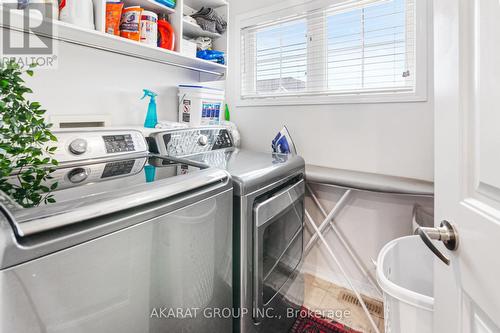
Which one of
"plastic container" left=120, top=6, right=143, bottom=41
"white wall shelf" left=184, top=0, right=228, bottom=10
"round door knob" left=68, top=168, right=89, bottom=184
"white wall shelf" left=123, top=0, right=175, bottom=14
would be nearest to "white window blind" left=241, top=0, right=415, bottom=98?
"white wall shelf" left=184, top=0, right=228, bottom=10

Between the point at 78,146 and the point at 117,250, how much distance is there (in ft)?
2.43

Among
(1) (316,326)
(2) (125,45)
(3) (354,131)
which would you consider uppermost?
(2) (125,45)

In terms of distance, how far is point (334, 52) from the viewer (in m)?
1.96

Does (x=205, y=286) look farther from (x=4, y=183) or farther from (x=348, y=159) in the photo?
(x=348, y=159)

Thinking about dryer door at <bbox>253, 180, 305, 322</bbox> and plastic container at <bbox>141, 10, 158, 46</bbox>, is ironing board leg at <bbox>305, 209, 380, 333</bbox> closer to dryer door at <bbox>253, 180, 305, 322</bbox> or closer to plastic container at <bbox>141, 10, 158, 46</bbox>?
dryer door at <bbox>253, 180, 305, 322</bbox>

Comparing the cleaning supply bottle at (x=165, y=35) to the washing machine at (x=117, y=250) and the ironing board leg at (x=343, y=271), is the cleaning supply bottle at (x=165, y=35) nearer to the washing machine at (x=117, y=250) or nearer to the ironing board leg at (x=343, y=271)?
the washing machine at (x=117, y=250)

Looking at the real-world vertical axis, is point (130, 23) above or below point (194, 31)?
below

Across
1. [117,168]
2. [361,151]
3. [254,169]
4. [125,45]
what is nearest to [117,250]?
[117,168]

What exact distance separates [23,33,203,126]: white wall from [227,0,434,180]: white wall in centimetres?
71


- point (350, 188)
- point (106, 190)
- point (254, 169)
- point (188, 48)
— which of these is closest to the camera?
point (106, 190)

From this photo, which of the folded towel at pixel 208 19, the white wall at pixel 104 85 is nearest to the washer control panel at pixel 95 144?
the white wall at pixel 104 85

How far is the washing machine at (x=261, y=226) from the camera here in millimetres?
1125

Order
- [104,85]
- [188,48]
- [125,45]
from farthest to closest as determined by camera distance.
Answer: [188,48] → [104,85] → [125,45]

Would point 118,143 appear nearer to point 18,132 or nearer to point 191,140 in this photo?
point 191,140
